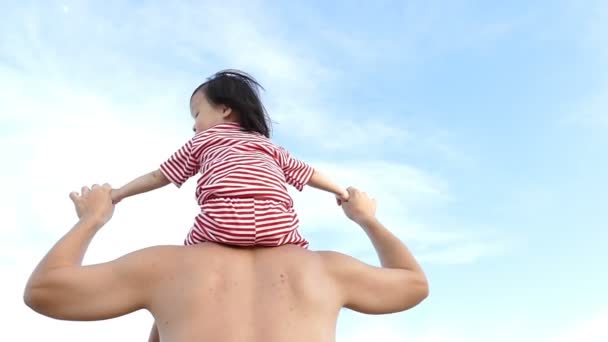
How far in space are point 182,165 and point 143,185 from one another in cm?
21

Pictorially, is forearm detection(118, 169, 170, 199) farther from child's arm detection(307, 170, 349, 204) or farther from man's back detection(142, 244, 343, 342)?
child's arm detection(307, 170, 349, 204)

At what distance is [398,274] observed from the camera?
298cm

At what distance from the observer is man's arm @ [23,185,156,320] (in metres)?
2.53

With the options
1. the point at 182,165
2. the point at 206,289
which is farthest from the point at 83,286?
the point at 182,165

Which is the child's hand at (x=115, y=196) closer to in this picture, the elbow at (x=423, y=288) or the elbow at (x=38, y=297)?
the elbow at (x=38, y=297)

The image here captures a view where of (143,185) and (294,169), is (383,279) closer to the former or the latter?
(294,169)

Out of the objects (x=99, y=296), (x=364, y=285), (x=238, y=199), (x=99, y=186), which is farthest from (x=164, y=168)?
(x=364, y=285)

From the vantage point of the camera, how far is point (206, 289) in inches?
98.8

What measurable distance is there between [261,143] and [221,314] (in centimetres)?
98

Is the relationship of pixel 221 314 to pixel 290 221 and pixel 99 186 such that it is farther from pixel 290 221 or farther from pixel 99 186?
pixel 99 186

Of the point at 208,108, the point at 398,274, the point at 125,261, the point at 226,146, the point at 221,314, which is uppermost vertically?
the point at 208,108

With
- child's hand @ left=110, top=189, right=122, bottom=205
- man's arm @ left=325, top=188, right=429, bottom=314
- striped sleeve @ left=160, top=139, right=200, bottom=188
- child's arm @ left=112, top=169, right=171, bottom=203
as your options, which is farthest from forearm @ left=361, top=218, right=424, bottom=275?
child's hand @ left=110, top=189, right=122, bottom=205

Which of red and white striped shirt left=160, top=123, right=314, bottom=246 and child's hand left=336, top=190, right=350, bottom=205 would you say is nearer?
red and white striped shirt left=160, top=123, right=314, bottom=246

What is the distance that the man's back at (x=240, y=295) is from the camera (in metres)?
2.45
